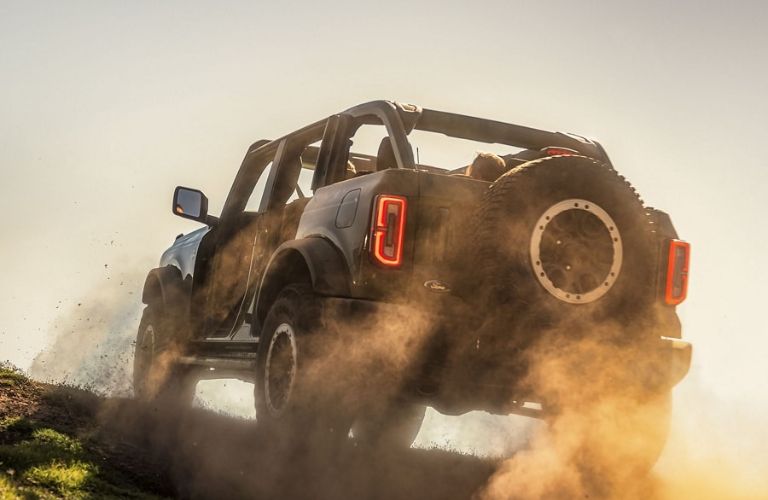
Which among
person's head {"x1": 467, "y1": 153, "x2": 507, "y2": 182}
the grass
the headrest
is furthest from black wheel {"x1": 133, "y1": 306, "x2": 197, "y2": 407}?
person's head {"x1": 467, "y1": 153, "x2": 507, "y2": 182}

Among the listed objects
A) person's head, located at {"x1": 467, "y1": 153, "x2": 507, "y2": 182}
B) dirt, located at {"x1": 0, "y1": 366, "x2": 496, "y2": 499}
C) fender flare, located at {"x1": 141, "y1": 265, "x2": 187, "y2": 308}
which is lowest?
dirt, located at {"x1": 0, "y1": 366, "x2": 496, "y2": 499}

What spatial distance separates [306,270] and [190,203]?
2.60m

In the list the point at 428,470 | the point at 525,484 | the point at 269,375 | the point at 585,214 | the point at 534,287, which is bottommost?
the point at 428,470

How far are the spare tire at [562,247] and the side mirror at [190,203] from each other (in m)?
3.63

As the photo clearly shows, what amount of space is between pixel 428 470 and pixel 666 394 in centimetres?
258

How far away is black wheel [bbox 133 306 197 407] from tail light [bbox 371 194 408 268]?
3.67 meters

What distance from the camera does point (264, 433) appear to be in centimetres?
564

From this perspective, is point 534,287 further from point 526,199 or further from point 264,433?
point 264,433

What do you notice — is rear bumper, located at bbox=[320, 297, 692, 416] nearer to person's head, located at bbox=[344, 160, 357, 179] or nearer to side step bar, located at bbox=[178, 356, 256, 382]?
side step bar, located at bbox=[178, 356, 256, 382]

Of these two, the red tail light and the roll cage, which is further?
the roll cage

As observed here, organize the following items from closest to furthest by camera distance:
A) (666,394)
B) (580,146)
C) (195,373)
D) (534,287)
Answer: (534,287), (666,394), (580,146), (195,373)

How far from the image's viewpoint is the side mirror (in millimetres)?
8016

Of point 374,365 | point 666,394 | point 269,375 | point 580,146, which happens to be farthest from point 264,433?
point 580,146

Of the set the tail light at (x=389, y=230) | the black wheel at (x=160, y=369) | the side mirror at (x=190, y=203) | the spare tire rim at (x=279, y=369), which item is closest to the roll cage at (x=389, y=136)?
the tail light at (x=389, y=230)
